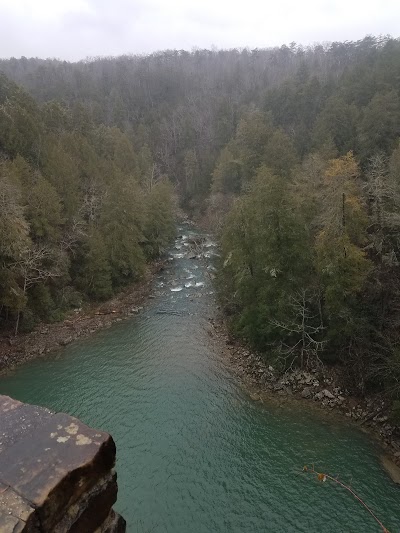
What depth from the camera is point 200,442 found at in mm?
18125

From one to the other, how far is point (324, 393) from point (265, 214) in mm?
10096

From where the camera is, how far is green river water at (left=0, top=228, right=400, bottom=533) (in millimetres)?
14742

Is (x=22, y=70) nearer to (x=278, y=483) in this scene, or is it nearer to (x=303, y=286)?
(x=303, y=286)

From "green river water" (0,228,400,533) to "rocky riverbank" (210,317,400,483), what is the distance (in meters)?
0.67

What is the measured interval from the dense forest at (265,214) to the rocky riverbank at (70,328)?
1.50m

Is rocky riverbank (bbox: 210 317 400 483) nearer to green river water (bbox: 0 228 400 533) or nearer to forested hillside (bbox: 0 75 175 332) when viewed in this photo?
green river water (bbox: 0 228 400 533)

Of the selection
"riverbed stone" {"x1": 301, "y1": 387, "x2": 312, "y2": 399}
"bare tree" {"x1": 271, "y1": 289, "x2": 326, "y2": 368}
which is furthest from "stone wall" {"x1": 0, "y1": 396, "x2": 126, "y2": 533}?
"bare tree" {"x1": 271, "y1": 289, "x2": 326, "y2": 368}

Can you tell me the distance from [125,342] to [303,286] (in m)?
12.6

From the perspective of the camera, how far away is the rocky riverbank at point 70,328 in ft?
84.8

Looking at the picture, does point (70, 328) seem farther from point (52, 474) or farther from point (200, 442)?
point (52, 474)

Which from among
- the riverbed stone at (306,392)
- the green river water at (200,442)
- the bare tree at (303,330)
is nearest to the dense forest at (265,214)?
the bare tree at (303,330)

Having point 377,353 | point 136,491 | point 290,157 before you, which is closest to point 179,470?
point 136,491

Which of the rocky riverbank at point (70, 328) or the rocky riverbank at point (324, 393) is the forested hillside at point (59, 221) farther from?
the rocky riverbank at point (324, 393)

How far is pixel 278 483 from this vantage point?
1608 cm
